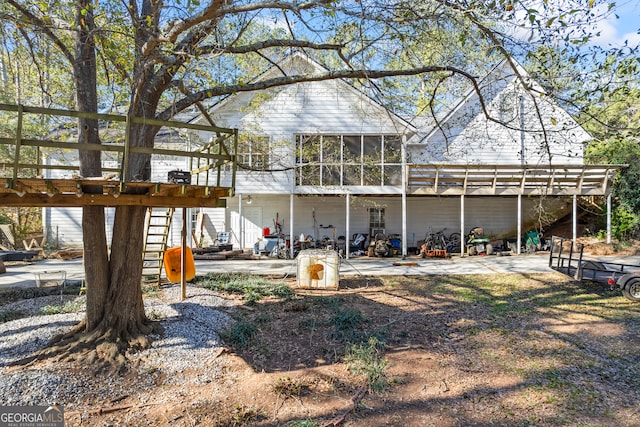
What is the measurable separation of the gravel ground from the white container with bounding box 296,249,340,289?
2696 mm

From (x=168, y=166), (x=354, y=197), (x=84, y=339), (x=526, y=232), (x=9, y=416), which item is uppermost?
(x=168, y=166)

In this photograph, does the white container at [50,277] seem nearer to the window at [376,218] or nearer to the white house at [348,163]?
the white house at [348,163]

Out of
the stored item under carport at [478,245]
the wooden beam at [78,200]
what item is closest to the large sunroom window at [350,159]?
the stored item under carport at [478,245]

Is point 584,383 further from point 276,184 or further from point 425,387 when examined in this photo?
point 276,184

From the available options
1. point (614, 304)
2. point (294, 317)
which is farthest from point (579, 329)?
point (294, 317)

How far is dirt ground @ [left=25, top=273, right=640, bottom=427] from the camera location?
14.0 ft

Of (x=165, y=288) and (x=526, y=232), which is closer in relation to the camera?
(x=165, y=288)

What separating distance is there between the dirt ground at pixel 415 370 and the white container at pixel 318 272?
41.2 inches

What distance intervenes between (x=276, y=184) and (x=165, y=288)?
737cm

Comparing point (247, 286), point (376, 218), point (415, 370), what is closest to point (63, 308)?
point (247, 286)

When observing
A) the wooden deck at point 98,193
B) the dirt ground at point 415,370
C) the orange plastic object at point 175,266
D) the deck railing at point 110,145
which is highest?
the deck railing at point 110,145

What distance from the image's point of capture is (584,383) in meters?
4.97

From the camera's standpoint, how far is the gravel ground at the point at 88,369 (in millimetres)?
4492

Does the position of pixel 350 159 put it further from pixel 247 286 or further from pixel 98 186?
pixel 98 186
